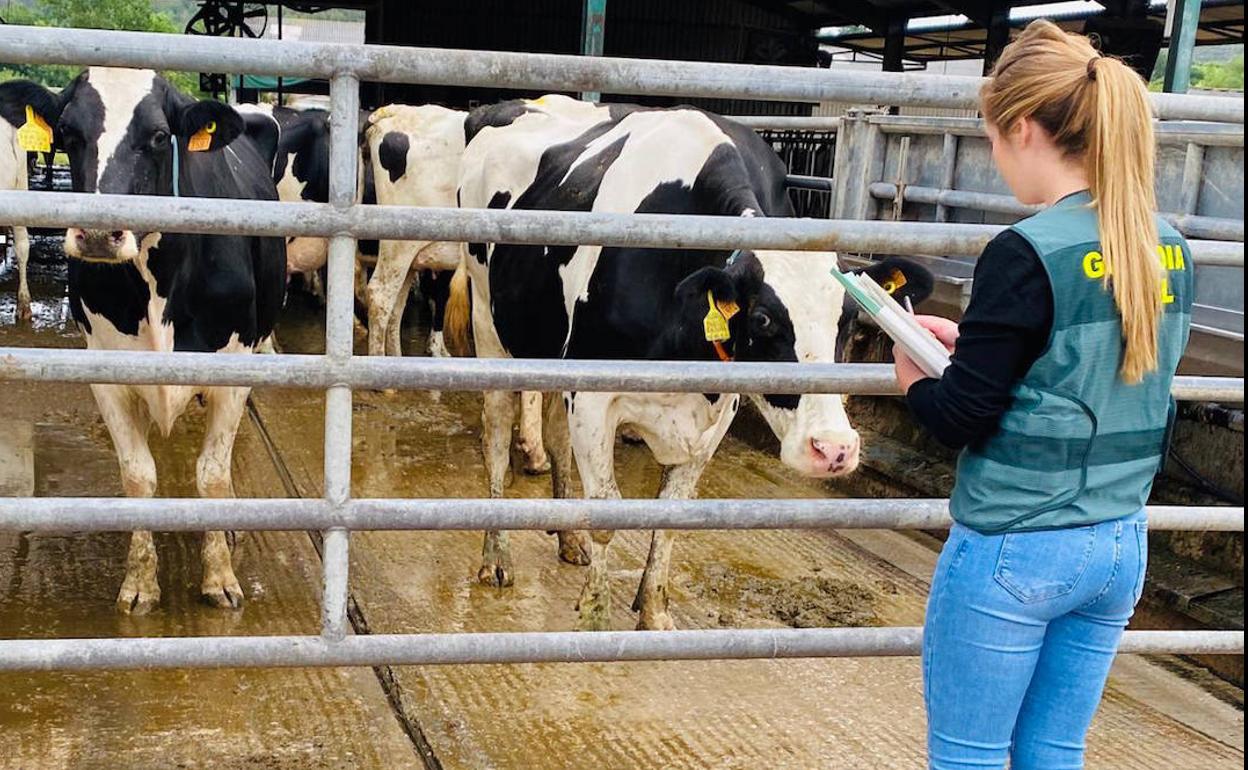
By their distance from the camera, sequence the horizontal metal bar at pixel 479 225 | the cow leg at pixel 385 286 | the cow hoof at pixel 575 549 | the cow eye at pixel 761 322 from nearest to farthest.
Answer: the horizontal metal bar at pixel 479 225 → the cow eye at pixel 761 322 → the cow hoof at pixel 575 549 → the cow leg at pixel 385 286

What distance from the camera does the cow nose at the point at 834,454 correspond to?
333 centimetres

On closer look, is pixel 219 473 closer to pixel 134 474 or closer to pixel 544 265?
pixel 134 474

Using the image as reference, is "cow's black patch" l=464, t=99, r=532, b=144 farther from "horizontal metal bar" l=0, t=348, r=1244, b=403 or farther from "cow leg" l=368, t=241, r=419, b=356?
"horizontal metal bar" l=0, t=348, r=1244, b=403

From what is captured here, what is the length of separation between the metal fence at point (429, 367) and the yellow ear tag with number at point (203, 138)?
1.91 m

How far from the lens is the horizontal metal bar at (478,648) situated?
2354 millimetres

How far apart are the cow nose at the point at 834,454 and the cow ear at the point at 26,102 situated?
262cm

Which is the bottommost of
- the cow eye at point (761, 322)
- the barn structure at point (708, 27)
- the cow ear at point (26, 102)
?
the cow eye at point (761, 322)

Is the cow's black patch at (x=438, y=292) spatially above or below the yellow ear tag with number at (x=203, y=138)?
below

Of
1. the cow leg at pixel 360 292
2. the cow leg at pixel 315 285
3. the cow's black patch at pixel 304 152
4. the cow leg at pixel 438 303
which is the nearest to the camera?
the cow leg at pixel 438 303

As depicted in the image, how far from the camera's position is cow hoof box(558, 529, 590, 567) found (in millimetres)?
5082

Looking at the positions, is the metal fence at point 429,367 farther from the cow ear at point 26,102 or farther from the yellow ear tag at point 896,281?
the cow ear at point 26,102

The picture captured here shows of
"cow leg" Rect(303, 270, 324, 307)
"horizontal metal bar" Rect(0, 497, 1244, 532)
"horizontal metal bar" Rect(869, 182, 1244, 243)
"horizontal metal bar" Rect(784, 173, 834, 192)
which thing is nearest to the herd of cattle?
"horizontal metal bar" Rect(0, 497, 1244, 532)

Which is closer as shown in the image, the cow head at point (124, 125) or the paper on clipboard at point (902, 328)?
the paper on clipboard at point (902, 328)

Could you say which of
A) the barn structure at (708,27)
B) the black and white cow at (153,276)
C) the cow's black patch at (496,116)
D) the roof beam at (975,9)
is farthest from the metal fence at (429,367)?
the roof beam at (975,9)
